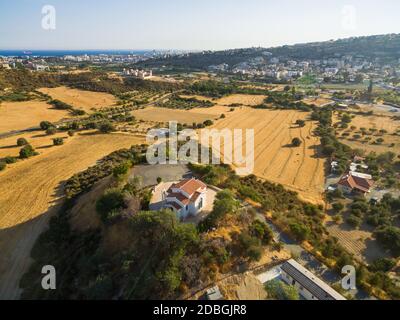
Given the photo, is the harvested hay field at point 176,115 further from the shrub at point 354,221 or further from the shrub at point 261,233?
the shrub at point 261,233

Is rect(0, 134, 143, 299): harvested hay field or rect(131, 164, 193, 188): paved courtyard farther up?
rect(131, 164, 193, 188): paved courtyard

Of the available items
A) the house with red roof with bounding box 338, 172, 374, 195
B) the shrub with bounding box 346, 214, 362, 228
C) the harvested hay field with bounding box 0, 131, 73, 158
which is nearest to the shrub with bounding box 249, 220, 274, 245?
Result: the shrub with bounding box 346, 214, 362, 228

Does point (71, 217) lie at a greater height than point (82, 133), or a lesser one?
lesser

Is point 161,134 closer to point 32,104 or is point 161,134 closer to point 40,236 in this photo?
point 40,236

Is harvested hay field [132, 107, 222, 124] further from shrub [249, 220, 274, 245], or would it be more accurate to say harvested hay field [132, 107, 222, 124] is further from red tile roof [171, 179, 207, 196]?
shrub [249, 220, 274, 245]

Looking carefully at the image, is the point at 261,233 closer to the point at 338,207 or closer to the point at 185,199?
the point at 185,199

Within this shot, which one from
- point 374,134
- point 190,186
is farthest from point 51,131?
point 374,134

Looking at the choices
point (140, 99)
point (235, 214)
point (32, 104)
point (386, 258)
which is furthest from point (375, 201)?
point (32, 104)
